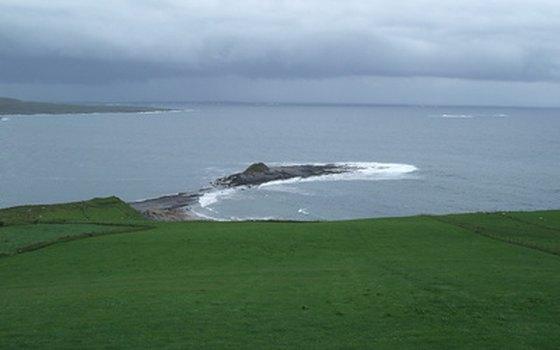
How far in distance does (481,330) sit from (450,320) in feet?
4.05

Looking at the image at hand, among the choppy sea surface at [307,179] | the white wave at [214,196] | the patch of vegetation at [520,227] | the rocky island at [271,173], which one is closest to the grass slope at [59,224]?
the choppy sea surface at [307,179]

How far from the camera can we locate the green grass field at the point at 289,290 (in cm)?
1736

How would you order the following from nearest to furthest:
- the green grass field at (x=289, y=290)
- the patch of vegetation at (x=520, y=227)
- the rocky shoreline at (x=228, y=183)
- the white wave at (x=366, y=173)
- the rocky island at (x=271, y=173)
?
the green grass field at (x=289, y=290), the patch of vegetation at (x=520, y=227), the rocky shoreline at (x=228, y=183), the rocky island at (x=271, y=173), the white wave at (x=366, y=173)

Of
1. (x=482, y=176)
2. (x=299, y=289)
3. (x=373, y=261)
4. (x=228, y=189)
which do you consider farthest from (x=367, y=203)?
(x=299, y=289)

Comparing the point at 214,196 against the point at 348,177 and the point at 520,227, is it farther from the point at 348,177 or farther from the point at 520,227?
the point at 520,227

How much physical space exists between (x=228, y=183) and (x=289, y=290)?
291ft

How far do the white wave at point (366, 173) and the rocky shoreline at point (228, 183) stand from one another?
195 centimetres

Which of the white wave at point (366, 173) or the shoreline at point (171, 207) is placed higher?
the white wave at point (366, 173)

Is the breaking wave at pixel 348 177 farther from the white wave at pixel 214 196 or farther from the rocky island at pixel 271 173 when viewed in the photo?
the rocky island at pixel 271 173

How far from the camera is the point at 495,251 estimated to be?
32.9m

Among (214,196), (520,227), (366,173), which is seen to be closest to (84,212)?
(214,196)

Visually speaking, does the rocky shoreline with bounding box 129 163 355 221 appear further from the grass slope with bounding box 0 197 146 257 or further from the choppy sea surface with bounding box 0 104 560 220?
the grass slope with bounding box 0 197 146 257

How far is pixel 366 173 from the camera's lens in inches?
4966

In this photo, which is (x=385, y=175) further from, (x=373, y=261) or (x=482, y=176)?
(x=373, y=261)
